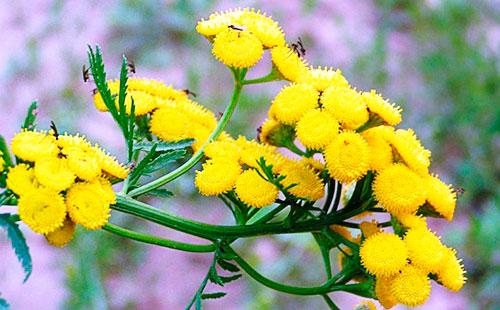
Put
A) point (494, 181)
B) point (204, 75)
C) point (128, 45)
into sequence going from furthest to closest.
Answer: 1. point (128, 45)
2. point (204, 75)
3. point (494, 181)

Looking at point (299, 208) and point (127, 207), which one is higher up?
point (299, 208)

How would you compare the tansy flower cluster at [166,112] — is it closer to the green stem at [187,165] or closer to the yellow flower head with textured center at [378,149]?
the green stem at [187,165]

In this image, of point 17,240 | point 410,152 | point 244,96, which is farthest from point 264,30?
point 244,96

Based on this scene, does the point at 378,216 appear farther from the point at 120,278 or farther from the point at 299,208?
the point at 299,208

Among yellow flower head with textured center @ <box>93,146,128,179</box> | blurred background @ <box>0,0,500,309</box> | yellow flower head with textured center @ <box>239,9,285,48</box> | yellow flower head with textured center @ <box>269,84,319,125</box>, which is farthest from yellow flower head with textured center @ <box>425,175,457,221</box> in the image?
blurred background @ <box>0,0,500,309</box>

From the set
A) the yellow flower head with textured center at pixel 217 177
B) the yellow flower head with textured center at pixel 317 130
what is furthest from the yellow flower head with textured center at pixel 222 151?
the yellow flower head with textured center at pixel 317 130

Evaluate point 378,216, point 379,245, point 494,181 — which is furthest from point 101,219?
point 494,181
